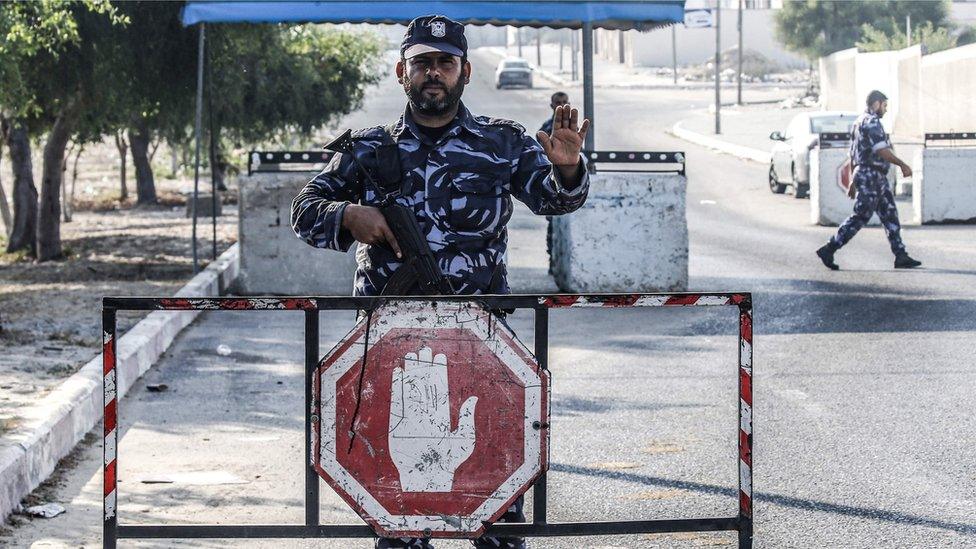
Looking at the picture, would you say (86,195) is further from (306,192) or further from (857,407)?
(306,192)

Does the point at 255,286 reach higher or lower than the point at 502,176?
lower

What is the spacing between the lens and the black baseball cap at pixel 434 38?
4.52m

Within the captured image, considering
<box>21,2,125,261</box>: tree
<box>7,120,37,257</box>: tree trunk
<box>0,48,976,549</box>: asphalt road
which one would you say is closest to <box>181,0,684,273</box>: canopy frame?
<box>21,2,125,261</box>: tree

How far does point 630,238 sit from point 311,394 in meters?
9.03

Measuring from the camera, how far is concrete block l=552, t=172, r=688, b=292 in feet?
42.8

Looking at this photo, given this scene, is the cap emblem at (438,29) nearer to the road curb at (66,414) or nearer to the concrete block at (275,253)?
the road curb at (66,414)

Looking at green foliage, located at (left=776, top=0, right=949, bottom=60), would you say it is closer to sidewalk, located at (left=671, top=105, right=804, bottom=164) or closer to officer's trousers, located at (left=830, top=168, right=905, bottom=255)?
sidewalk, located at (left=671, top=105, right=804, bottom=164)

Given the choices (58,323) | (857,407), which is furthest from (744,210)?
(857,407)

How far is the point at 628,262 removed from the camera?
43.0ft

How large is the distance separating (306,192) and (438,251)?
42 cm

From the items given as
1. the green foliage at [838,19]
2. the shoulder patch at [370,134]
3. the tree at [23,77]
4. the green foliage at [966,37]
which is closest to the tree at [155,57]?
the tree at [23,77]

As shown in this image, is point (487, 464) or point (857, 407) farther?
point (857, 407)

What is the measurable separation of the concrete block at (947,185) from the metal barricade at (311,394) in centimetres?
1592

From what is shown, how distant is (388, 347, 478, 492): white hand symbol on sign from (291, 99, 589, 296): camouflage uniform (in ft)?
1.51
